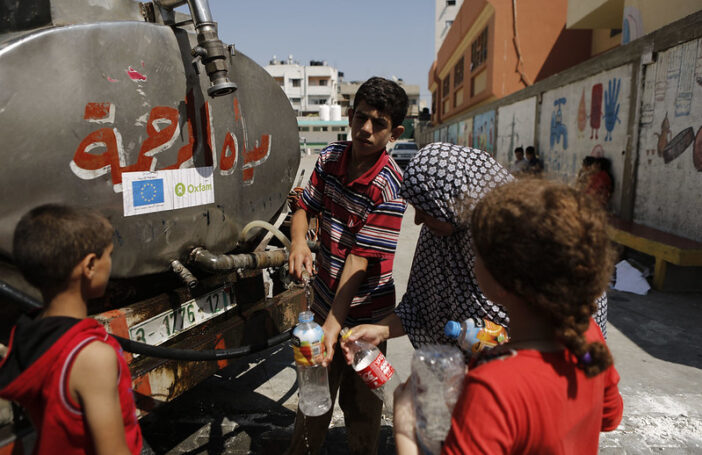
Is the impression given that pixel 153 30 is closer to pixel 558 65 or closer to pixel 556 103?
pixel 556 103

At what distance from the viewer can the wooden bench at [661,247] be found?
533 centimetres

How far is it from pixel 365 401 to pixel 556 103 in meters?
10.3

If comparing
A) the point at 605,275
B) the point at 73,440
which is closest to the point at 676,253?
the point at 605,275

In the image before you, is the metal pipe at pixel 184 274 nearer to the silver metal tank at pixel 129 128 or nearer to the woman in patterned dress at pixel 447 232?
the silver metal tank at pixel 129 128

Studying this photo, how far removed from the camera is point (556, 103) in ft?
35.5

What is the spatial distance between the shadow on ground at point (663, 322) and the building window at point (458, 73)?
2138cm

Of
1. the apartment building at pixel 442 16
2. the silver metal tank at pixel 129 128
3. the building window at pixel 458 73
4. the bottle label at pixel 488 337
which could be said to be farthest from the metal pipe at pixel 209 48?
the apartment building at pixel 442 16

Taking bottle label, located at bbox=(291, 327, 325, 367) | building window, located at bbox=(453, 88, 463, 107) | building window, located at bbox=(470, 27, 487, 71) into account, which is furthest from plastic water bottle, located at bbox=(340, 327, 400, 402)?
building window, located at bbox=(453, 88, 463, 107)

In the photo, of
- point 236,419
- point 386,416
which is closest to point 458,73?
point 386,416

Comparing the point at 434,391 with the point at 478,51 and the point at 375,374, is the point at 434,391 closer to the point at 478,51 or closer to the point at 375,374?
the point at 375,374

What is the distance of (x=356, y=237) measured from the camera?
7.00 ft

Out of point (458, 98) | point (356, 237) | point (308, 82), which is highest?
point (308, 82)

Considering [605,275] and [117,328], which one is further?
[117,328]

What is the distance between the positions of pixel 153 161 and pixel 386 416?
6.86ft
